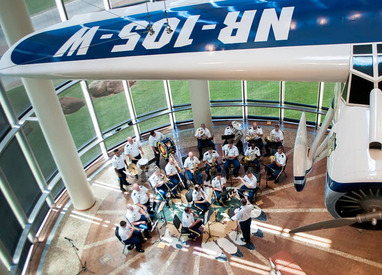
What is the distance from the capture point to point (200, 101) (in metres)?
12.5

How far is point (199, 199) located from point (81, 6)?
9.45 meters

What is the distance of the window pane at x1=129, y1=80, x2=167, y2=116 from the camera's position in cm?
2058

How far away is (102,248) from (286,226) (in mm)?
5358

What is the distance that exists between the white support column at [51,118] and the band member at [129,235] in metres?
2.70

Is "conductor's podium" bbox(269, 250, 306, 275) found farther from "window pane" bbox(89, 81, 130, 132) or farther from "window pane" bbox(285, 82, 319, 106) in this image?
"window pane" bbox(285, 82, 319, 106)

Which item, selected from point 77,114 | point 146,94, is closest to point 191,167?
point 77,114

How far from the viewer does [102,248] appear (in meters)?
9.27

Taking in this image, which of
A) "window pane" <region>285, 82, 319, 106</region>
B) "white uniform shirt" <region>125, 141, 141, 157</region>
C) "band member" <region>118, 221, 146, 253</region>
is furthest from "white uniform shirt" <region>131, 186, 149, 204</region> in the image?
"window pane" <region>285, 82, 319, 106</region>

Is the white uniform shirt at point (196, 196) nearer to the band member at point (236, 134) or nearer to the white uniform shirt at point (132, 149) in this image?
the band member at point (236, 134)

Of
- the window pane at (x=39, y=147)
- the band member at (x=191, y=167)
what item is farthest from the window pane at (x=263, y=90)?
the window pane at (x=39, y=147)

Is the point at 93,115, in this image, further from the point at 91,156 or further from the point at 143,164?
the point at 143,164

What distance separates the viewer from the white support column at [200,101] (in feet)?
40.3

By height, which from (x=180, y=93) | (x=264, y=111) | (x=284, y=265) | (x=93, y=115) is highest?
(x=93, y=115)

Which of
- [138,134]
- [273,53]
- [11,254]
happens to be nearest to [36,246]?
[11,254]
